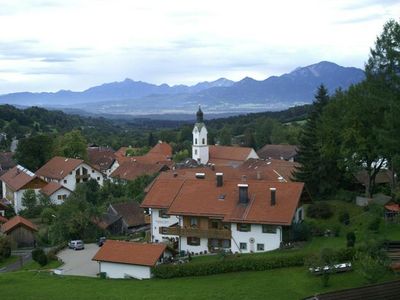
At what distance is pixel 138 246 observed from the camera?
1455 inches

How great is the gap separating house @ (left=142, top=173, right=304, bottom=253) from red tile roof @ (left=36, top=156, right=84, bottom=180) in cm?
4277

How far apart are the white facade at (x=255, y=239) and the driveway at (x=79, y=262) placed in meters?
9.78

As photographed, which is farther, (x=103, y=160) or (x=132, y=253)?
(x=103, y=160)

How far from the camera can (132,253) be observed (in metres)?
36.4

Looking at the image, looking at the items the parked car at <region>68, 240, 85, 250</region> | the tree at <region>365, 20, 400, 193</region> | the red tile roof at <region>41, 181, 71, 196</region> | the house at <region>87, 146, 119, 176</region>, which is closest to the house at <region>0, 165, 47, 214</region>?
the red tile roof at <region>41, 181, 71, 196</region>

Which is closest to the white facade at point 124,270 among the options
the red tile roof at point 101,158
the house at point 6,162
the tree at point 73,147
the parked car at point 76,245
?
the parked car at point 76,245

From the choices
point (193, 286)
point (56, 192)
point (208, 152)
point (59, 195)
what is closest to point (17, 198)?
point (56, 192)

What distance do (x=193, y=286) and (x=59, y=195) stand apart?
4827 cm

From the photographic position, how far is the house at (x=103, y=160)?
109819 millimetres

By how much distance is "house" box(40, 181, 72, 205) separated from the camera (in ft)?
246

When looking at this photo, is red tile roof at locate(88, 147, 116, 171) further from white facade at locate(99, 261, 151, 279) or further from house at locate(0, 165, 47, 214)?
white facade at locate(99, 261, 151, 279)

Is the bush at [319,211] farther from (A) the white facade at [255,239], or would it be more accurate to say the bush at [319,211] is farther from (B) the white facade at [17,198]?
(B) the white facade at [17,198]

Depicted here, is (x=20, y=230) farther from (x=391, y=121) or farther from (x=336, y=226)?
(x=391, y=121)

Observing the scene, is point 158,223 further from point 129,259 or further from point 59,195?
point 59,195
